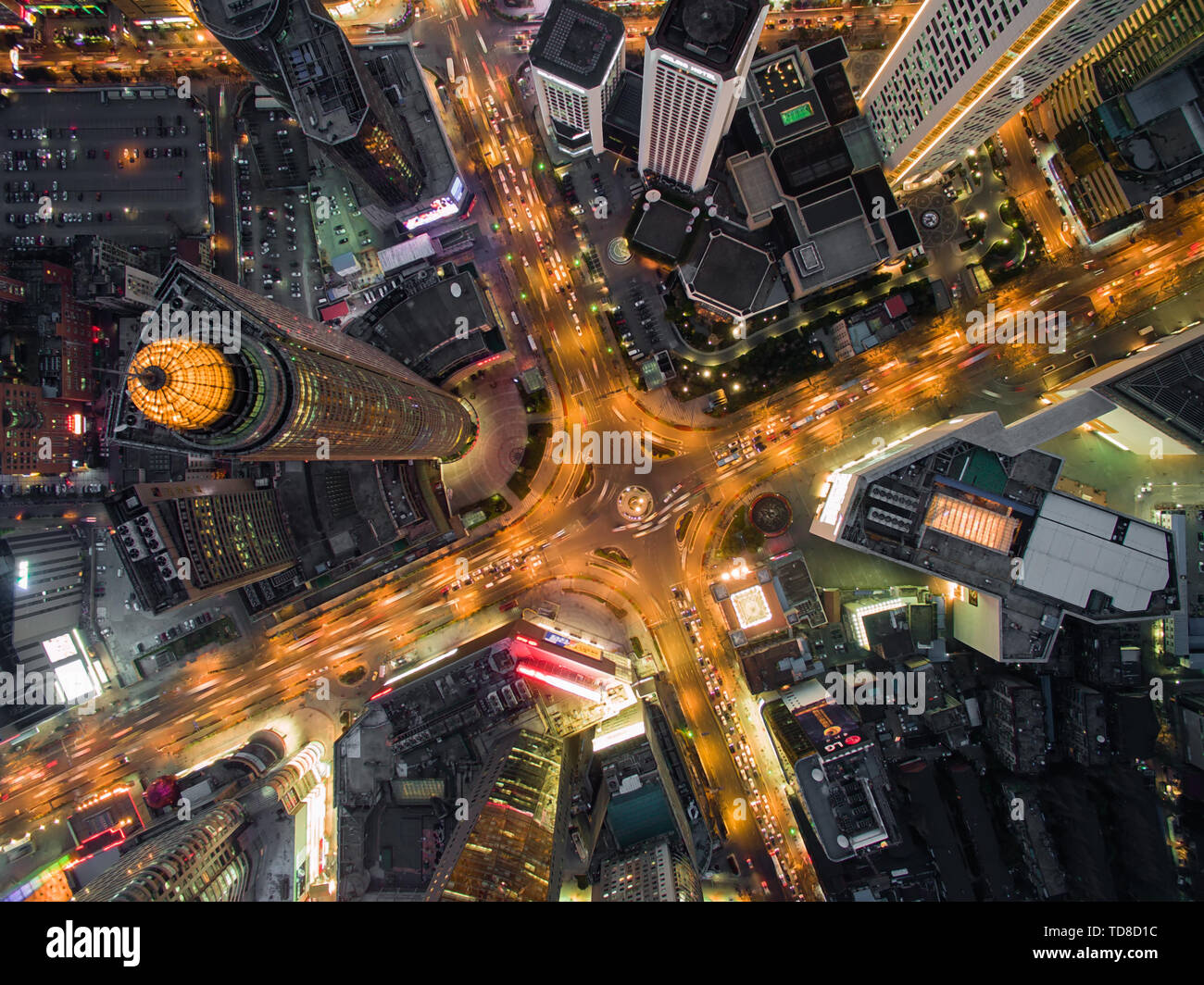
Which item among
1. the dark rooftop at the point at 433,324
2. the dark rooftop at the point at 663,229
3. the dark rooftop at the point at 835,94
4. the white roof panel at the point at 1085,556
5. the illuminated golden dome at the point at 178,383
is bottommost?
the white roof panel at the point at 1085,556

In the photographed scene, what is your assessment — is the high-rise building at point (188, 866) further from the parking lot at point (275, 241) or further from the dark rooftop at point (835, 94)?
the dark rooftop at point (835, 94)

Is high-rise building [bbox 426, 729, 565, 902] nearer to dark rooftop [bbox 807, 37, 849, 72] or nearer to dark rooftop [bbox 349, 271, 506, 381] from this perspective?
dark rooftop [bbox 349, 271, 506, 381]

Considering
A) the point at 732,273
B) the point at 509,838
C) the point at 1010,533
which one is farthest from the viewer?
the point at 732,273

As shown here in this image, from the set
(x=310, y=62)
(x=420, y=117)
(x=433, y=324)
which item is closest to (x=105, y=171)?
(x=310, y=62)

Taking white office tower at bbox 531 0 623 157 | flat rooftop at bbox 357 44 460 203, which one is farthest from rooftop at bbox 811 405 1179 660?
flat rooftop at bbox 357 44 460 203

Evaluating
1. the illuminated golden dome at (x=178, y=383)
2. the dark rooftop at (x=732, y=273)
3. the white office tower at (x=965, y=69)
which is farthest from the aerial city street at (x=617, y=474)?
the illuminated golden dome at (x=178, y=383)

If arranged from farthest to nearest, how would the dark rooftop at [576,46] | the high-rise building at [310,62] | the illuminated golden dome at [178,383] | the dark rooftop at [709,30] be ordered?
the dark rooftop at [576,46]
the high-rise building at [310,62]
the dark rooftop at [709,30]
the illuminated golden dome at [178,383]

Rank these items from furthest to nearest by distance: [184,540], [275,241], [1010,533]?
[275,241], [1010,533], [184,540]

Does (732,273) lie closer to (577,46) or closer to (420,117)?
(577,46)
